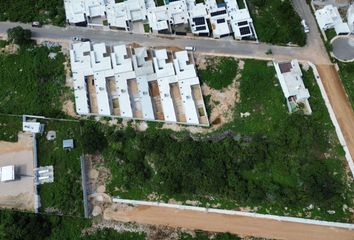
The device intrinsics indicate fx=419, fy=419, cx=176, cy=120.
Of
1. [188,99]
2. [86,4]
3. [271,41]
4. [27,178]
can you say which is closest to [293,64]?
[271,41]

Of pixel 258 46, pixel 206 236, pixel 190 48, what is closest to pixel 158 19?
pixel 190 48

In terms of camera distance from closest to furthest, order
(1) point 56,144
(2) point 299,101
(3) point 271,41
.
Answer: (1) point 56,144
(2) point 299,101
(3) point 271,41

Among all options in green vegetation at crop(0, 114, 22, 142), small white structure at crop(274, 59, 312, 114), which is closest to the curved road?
small white structure at crop(274, 59, 312, 114)

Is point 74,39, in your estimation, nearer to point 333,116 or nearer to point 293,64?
point 293,64

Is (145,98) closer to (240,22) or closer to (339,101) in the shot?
(240,22)

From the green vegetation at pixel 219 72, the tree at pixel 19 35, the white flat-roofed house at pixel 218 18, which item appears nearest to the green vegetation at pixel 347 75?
the green vegetation at pixel 219 72
